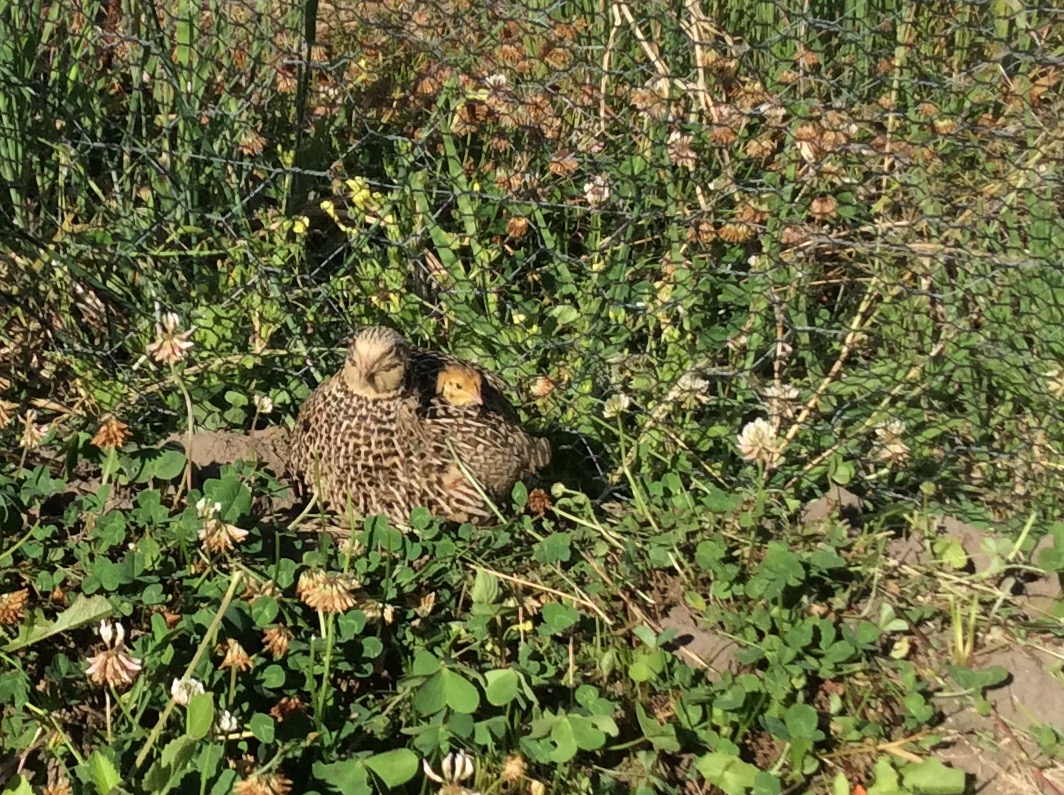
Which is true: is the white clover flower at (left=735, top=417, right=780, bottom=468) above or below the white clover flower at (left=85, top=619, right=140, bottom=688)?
above

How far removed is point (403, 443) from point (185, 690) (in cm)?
75

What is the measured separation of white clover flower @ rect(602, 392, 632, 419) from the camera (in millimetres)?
2357

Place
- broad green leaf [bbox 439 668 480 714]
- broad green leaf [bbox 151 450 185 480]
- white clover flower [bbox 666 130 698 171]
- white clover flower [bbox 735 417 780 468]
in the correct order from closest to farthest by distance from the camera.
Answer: broad green leaf [bbox 439 668 480 714], broad green leaf [bbox 151 450 185 480], white clover flower [bbox 735 417 780 468], white clover flower [bbox 666 130 698 171]

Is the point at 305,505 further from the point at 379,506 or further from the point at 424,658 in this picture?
the point at 424,658

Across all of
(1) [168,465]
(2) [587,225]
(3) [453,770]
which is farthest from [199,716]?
(2) [587,225]

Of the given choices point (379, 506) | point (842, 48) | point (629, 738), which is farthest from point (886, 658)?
point (842, 48)

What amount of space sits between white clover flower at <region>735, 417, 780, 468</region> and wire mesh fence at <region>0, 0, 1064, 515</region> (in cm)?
2

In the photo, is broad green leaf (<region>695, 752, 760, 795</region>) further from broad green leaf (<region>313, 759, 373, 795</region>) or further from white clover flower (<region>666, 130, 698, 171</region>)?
white clover flower (<region>666, 130, 698, 171</region>)

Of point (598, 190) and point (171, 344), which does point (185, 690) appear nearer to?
point (171, 344)

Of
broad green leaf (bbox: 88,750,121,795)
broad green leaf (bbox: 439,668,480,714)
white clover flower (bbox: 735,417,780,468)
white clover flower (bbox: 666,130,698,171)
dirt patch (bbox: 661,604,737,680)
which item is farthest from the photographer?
white clover flower (bbox: 666,130,698,171)

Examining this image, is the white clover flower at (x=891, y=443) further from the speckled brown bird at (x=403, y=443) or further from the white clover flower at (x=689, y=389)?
the speckled brown bird at (x=403, y=443)

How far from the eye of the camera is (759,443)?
2260 millimetres

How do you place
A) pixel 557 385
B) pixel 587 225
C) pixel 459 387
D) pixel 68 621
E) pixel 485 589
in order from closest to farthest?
pixel 68 621, pixel 485 589, pixel 459 387, pixel 557 385, pixel 587 225

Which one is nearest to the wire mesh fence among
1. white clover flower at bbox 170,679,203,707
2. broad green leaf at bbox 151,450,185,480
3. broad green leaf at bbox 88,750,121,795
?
broad green leaf at bbox 151,450,185,480
